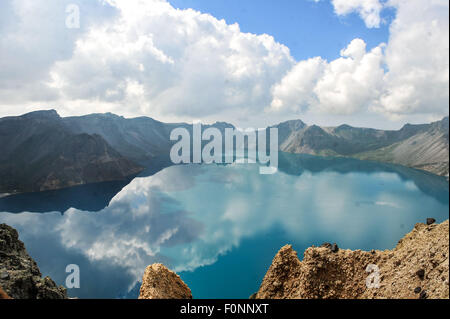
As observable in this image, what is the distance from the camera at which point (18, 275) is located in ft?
48.5

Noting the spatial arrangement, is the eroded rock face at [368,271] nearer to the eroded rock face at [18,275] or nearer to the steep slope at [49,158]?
the eroded rock face at [18,275]

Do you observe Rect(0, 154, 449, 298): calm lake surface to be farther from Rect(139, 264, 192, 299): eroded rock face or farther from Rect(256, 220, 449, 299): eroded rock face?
Rect(139, 264, 192, 299): eroded rock face

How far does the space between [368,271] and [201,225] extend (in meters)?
47.1

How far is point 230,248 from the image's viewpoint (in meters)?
46.9

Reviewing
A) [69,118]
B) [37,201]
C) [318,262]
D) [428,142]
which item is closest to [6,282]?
[318,262]

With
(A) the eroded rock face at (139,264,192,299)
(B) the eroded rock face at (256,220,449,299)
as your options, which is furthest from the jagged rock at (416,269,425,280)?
(A) the eroded rock face at (139,264,192,299)

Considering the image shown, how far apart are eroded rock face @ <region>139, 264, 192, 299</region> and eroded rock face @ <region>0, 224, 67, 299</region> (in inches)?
274

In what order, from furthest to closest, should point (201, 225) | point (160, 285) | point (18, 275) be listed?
point (201, 225)
point (160, 285)
point (18, 275)

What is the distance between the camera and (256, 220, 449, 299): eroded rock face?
12.5m

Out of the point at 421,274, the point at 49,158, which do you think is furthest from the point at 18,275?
the point at 49,158

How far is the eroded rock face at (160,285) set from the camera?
562 inches

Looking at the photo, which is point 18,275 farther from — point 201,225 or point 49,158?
point 49,158
